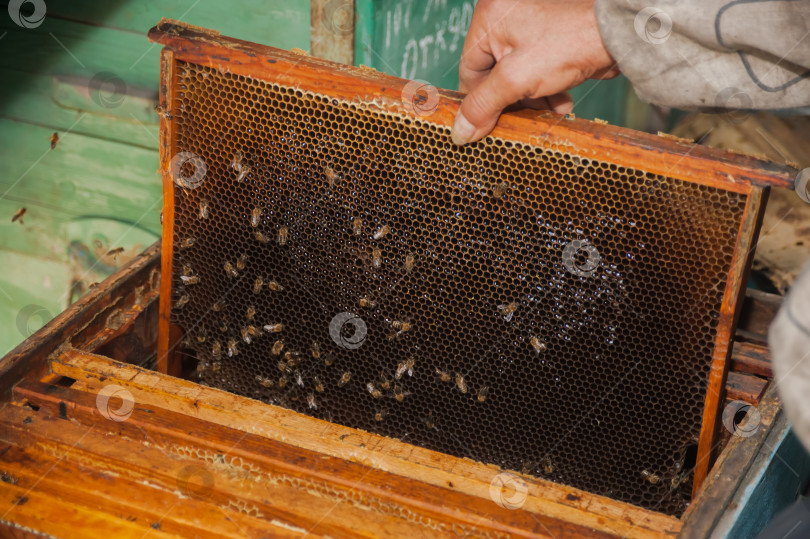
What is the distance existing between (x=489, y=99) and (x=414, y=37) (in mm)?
1094

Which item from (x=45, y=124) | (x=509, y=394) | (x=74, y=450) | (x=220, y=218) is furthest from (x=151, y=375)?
(x=45, y=124)

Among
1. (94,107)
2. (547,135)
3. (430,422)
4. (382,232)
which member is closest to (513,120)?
(547,135)

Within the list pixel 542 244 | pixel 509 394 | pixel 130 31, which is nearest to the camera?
pixel 542 244

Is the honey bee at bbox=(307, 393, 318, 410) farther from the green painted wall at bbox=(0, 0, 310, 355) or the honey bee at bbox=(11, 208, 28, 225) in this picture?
the honey bee at bbox=(11, 208, 28, 225)

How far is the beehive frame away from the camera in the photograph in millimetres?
1769

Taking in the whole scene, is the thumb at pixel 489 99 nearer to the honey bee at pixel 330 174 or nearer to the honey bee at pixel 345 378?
the honey bee at pixel 330 174

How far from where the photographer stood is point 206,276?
7.61 feet

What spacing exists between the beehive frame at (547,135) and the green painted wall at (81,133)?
764mm

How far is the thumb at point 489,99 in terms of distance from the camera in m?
1.79

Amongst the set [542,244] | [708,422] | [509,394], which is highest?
[542,244]

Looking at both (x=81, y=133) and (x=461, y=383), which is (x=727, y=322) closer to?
(x=461, y=383)

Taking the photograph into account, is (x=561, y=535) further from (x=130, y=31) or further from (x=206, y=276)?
(x=130, y=31)

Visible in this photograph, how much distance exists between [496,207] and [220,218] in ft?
2.78

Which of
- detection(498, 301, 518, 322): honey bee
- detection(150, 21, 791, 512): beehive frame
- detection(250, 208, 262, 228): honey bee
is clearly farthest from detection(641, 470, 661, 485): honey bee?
detection(250, 208, 262, 228): honey bee
